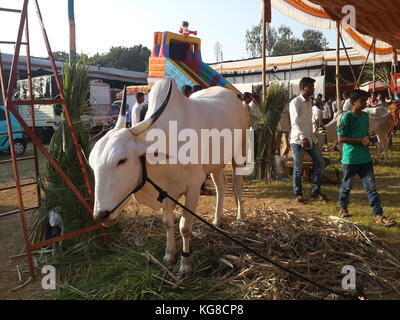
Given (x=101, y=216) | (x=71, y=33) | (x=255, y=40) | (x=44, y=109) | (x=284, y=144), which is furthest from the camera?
(x=255, y=40)

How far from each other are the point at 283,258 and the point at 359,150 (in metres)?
1.85

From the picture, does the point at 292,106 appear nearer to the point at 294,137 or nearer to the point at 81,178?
the point at 294,137

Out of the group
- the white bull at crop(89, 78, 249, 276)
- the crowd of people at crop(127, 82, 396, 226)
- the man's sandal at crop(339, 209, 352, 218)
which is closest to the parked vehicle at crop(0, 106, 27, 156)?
the crowd of people at crop(127, 82, 396, 226)

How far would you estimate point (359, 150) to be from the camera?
14.3ft

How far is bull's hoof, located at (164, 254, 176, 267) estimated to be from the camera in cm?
334

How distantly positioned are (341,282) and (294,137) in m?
2.69

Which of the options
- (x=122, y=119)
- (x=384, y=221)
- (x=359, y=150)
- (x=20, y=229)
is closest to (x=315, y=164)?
(x=359, y=150)

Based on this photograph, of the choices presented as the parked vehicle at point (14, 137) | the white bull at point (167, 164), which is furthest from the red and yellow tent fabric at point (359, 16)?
the parked vehicle at point (14, 137)

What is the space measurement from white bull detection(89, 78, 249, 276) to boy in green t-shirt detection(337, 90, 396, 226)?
1320 mm

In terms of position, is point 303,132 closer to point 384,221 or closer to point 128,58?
point 384,221

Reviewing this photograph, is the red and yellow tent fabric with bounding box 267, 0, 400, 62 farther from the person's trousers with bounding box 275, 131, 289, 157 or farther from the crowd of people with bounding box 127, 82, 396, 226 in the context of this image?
the person's trousers with bounding box 275, 131, 289, 157

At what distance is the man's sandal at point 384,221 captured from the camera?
4203 mm

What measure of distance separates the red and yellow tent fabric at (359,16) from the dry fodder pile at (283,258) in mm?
2957
